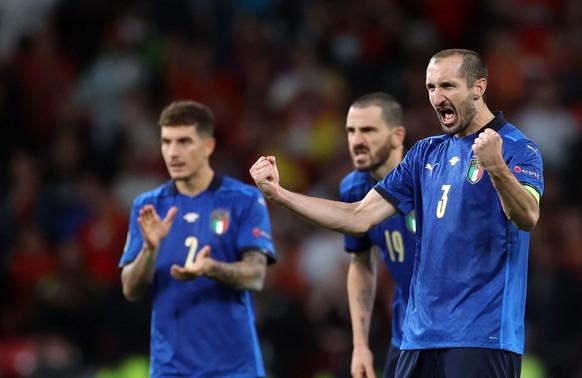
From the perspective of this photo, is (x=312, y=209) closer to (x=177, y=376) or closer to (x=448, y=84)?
(x=448, y=84)

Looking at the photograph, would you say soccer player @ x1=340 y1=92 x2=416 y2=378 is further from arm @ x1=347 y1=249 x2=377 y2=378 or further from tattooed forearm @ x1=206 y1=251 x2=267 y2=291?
tattooed forearm @ x1=206 y1=251 x2=267 y2=291

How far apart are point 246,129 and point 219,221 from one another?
5.89 metres

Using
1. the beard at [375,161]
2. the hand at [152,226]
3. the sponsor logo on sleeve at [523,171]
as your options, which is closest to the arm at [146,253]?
the hand at [152,226]

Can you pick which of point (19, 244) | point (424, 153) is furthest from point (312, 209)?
point (19, 244)

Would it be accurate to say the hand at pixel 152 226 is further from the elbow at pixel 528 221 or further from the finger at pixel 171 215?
the elbow at pixel 528 221

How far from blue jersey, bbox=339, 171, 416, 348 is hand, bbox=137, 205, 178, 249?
1.17 meters

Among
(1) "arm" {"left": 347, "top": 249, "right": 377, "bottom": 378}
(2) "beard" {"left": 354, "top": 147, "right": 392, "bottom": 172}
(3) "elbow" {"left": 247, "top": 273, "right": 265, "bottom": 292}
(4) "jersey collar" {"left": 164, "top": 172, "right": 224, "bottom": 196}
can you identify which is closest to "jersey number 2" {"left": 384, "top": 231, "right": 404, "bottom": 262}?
(1) "arm" {"left": 347, "top": 249, "right": 377, "bottom": 378}

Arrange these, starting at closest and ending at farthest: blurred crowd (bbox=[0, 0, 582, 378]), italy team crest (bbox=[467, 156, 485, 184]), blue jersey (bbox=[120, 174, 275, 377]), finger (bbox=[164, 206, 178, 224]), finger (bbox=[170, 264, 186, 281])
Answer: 1. italy team crest (bbox=[467, 156, 485, 184])
2. finger (bbox=[170, 264, 186, 281])
3. finger (bbox=[164, 206, 178, 224])
4. blue jersey (bbox=[120, 174, 275, 377])
5. blurred crowd (bbox=[0, 0, 582, 378])

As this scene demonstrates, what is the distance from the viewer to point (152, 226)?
6852mm

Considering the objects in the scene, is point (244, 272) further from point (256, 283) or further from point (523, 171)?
point (523, 171)

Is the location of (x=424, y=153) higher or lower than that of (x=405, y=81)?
lower

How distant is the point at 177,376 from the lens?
22.8 ft

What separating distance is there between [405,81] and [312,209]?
7646 mm

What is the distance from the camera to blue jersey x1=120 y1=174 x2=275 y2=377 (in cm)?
699
